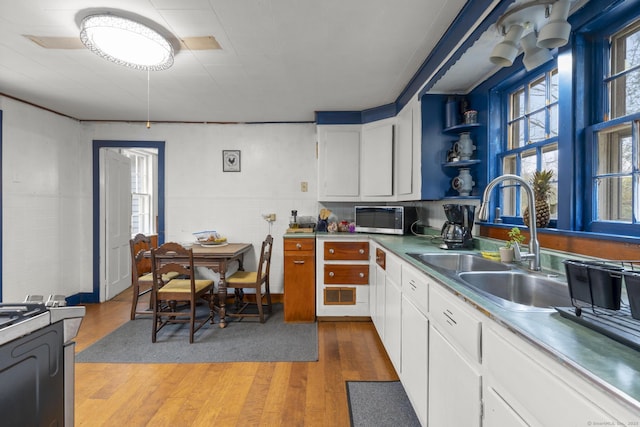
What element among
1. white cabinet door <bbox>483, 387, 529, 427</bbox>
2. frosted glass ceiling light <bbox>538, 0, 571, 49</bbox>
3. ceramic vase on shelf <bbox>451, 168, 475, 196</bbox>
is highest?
frosted glass ceiling light <bbox>538, 0, 571, 49</bbox>

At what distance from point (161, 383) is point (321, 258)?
1675mm

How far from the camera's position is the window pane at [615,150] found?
1.35 metres

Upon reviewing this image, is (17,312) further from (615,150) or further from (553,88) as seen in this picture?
(553,88)

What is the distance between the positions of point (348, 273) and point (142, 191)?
13.6 feet

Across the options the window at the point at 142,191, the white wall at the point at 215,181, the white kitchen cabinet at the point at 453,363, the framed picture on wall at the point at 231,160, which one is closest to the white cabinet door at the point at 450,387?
the white kitchen cabinet at the point at 453,363

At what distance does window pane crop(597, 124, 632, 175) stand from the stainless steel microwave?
1703 mm

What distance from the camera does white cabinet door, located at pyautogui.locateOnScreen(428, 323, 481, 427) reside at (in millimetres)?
1017

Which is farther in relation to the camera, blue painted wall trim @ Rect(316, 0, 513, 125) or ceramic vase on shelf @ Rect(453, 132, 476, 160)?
ceramic vase on shelf @ Rect(453, 132, 476, 160)

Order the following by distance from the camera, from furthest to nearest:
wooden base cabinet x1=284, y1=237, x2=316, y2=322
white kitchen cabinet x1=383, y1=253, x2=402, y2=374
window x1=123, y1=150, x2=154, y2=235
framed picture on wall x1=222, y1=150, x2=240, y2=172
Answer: window x1=123, y1=150, x2=154, y2=235, framed picture on wall x1=222, y1=150, x2=240, y2=172, wooden base cabinet x1=284, y1=237, x2=316, y2=322, white kitchen cabinet x1=383, y1=253, x2=402, y2=374

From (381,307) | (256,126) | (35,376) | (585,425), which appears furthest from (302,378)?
(256,126)

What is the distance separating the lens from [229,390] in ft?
6.55

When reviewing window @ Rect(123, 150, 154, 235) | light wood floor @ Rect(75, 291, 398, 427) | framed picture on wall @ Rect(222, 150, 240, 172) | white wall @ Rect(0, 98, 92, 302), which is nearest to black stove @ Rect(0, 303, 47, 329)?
light wood floor @ Rect(75, 291, 398, 427)

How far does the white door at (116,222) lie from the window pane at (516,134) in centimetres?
451

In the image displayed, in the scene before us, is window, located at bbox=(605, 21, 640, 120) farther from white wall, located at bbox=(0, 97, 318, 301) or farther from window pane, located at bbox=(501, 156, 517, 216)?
white wall, located at bbox=(0, 97, 318, 301)
